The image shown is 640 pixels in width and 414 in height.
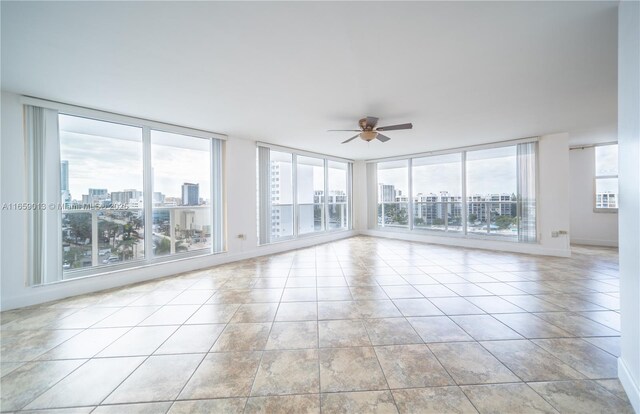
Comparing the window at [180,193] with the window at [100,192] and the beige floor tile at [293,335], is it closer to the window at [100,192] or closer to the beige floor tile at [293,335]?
the window at [100,192]

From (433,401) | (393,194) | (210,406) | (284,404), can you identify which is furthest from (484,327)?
(393,194)

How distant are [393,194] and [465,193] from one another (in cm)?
211

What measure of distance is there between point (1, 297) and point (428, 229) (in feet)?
27.6

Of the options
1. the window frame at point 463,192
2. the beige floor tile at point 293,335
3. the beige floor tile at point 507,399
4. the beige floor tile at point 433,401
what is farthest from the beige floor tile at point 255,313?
the window frame at point 463,192

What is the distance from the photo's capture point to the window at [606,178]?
19.0 ft

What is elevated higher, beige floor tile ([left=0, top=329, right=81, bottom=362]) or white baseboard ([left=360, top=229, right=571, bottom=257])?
white baseboard ([left=360, top=229, right=571, bottom=257])

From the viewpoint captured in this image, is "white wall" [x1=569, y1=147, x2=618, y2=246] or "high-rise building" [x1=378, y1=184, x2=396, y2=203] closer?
"white wall" [x1=569, y1=147, x2=618, y2=246]

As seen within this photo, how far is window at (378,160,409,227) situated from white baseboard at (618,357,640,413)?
594 cm

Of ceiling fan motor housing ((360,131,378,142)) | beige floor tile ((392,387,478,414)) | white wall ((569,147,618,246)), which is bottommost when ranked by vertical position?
beige floor tile ((392,387,478,414))

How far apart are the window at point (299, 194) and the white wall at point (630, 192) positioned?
5166mm

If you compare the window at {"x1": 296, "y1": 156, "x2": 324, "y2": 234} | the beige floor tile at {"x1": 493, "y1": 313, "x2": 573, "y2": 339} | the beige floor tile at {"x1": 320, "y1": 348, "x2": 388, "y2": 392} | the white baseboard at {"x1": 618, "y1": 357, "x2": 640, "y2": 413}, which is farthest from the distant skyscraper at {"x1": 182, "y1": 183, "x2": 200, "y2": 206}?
the white baseboard at {"x1": 618, "y1": 357, "x2": 640, "y2": 413}

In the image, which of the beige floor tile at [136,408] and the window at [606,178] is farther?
the window at [606,178]

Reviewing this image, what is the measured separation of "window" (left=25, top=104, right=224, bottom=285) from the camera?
10.1 feet

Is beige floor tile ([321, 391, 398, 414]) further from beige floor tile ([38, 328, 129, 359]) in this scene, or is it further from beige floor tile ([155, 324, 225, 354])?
beige floor tile ([38, 328, 129, 359])
